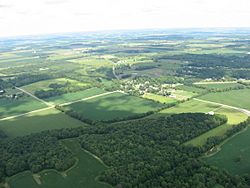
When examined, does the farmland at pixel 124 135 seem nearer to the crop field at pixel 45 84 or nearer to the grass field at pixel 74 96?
the grass field at pixel 74 96

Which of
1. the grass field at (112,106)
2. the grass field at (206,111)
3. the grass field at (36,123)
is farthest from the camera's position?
the grass field at (112,106)

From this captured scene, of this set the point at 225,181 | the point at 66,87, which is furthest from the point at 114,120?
the point at 66,87

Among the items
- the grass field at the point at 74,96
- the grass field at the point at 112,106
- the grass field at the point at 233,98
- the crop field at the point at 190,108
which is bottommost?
the grass field at the point at 74,96

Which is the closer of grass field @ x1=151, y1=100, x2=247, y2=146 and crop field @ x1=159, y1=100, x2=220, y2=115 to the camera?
grass field @ x1=151, y1=100, x2=247, y2=146

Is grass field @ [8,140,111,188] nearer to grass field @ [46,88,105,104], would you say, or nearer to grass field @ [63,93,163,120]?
grass field @ [63,93,163,120]

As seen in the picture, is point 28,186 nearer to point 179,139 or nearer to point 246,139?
point 179,139

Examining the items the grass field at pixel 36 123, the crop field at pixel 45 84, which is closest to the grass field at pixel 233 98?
the grass field at pixel 36 123

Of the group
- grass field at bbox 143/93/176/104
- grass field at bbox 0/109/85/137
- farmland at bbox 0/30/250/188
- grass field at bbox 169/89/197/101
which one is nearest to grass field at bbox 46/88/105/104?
farmland at bbox 0/30/250/188
